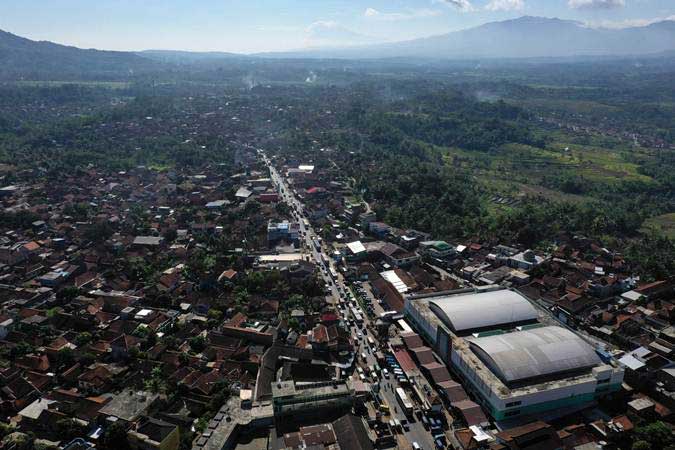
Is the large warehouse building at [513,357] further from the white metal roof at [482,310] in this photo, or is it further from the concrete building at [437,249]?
the concrete building at [437,249]

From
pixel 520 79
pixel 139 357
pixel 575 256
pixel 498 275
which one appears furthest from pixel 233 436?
pixel 520 79

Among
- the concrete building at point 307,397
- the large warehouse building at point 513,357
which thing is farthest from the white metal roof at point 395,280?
the concrete building at point 307,397

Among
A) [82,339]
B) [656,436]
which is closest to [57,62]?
[82,339]

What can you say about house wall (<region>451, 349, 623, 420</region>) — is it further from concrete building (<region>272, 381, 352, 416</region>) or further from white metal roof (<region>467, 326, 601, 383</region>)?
concrete building (<region>272, 381, 352, 416</region>)

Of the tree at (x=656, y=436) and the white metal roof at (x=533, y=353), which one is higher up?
the white metal roof at (x=533, y=353)

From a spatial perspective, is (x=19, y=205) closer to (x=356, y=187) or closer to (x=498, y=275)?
(x=356, y=187)
